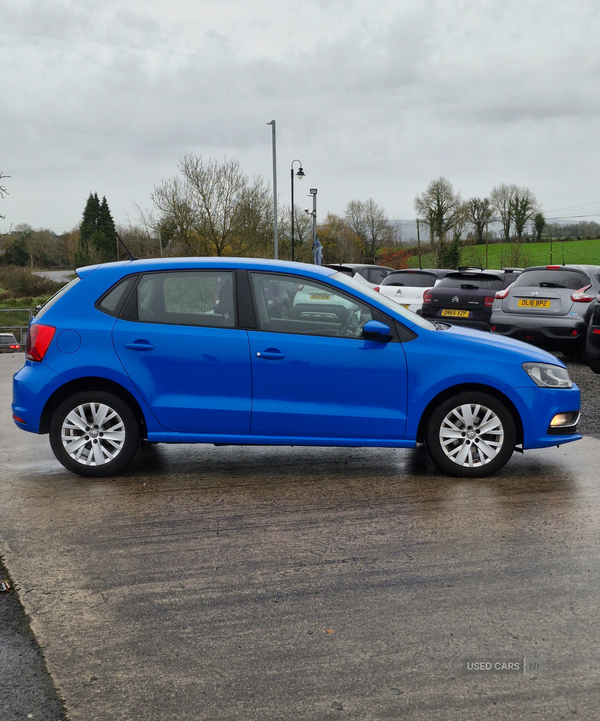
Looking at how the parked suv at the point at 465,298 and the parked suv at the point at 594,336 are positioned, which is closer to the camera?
the parked suv at the point at 594,336

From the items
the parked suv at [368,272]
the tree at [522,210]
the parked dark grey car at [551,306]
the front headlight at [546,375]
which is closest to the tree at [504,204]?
the tree at [522,210]

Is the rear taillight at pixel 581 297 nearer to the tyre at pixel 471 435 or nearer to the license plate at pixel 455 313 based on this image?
the license plate at pixel 455 313

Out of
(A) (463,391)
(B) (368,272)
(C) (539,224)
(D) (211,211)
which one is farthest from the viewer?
(C) (539,224)

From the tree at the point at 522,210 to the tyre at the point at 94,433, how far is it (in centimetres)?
8174

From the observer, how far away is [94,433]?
20.3 feet

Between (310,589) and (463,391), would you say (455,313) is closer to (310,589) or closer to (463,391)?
(463,391)

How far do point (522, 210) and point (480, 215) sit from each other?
5.44 meters

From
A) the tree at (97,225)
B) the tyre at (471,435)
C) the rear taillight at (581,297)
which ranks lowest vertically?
the tyre at (471,435)

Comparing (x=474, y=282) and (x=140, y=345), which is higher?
(x=474, y=282)

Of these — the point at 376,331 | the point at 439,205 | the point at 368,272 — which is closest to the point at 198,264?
the point at 376,331

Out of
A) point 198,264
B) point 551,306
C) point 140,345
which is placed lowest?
point 140,345

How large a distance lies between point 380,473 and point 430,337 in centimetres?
115

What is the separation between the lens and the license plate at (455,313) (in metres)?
16.1

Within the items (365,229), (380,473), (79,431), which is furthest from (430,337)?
(365,229)
